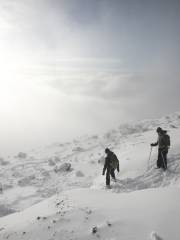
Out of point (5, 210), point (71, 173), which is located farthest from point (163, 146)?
point (71, 173)

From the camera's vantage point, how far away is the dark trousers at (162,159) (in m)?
14.4

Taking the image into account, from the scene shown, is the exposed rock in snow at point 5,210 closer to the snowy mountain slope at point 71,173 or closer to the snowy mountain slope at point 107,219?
the snowy mountain slope at point 71,173

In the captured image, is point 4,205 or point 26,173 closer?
point 4,205

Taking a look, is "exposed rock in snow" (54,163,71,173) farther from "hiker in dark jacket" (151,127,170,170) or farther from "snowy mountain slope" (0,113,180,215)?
"hiker in dark jacket" (151,127,170,170)

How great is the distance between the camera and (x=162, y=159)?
582 inches

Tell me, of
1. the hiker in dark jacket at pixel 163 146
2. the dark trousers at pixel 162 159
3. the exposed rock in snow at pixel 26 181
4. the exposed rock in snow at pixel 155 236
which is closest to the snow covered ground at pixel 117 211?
the exposed rock in snow at pixel 155 236

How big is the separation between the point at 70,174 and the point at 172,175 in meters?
14.9

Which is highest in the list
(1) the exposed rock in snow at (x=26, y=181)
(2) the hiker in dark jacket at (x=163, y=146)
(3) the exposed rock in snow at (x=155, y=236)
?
(2) the hiker in dark jacket at (x=163, y=146)

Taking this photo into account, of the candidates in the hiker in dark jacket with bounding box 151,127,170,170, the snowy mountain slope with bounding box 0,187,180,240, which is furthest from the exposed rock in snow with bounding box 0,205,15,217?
the hiker in dark jacket with bounding box 151,127,170,170

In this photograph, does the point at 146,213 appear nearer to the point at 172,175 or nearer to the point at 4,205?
the point at 172,175

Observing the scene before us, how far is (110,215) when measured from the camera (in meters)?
9.30

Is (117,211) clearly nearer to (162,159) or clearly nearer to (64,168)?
(162,159)

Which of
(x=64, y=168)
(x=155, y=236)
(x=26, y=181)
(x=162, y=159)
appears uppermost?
(x=162, y=159)

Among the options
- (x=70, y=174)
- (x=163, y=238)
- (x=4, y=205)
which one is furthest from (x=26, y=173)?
(x=163, y=238)
